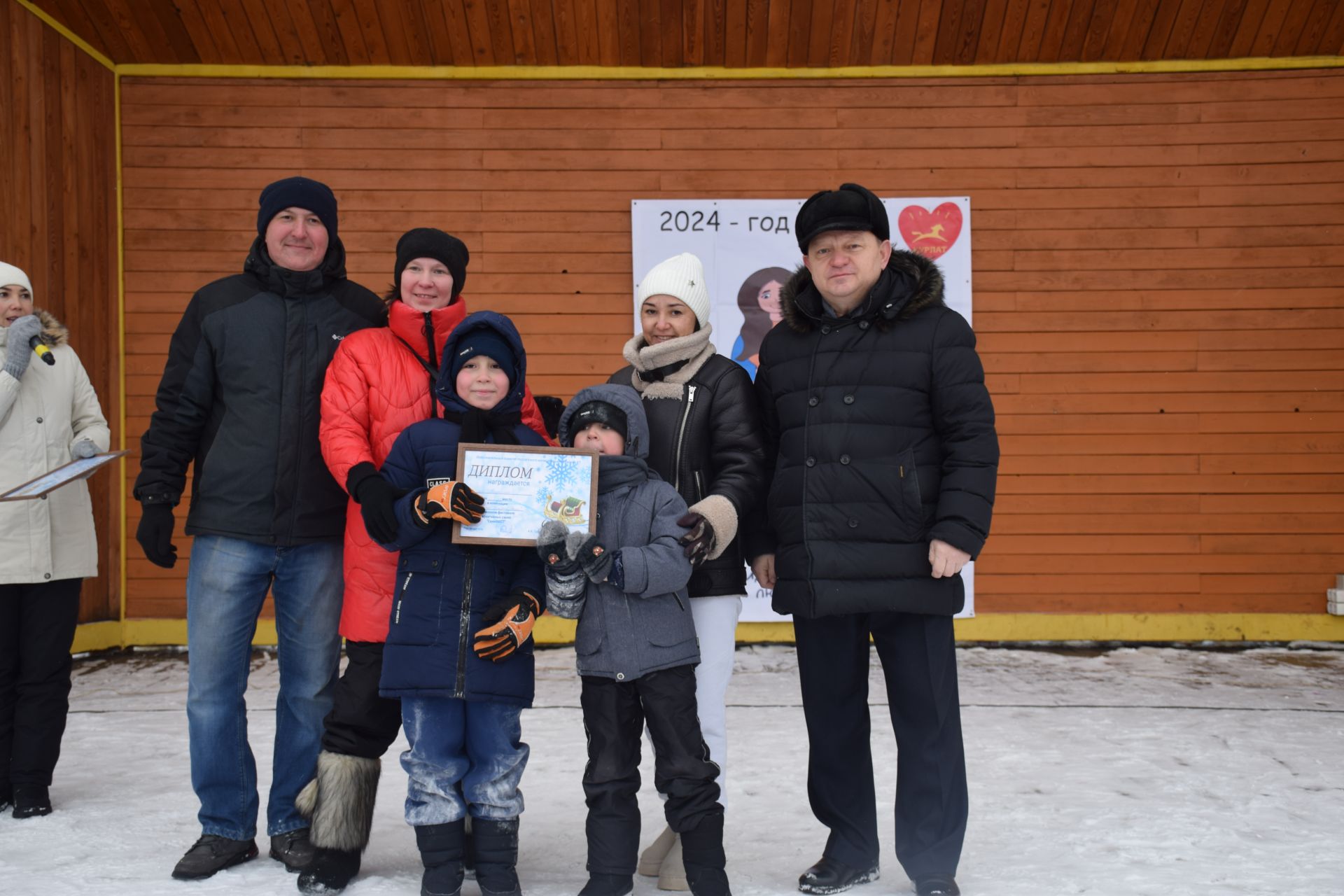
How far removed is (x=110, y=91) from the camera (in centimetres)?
588

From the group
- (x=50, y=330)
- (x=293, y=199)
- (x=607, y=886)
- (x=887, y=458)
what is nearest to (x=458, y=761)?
(x=607, y=886)

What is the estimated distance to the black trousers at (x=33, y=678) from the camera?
329 cm

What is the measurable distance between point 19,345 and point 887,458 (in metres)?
2.70

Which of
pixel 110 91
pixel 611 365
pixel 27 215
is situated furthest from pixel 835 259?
pixel 110 91

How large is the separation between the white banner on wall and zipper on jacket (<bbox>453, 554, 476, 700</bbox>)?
348 centimetres

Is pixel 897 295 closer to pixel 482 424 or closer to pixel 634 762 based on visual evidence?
pixel 482 424

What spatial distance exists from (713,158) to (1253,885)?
174 inches

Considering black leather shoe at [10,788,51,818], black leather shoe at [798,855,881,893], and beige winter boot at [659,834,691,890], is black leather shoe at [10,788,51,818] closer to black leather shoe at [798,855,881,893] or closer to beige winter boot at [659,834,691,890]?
beige winter boot at [659,834,691,890]

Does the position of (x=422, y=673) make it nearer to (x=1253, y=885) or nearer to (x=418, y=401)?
(x=418, y=401)

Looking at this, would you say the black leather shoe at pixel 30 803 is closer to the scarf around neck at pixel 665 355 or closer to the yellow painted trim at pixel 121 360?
the scarf around neck at pixel 665 355

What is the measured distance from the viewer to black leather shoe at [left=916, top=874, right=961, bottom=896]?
258 cm

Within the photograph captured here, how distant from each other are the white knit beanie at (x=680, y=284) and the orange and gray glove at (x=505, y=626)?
0.86 m

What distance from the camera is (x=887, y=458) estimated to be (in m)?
2.64

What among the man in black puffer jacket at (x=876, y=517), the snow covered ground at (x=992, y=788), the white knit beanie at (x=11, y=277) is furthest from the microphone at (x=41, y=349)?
the man in black puffer jacket at (x=876, y=517)
